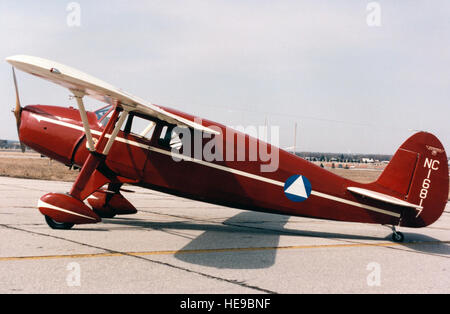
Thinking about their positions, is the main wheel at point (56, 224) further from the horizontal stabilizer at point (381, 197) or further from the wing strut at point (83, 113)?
the horizontal stabilizer at point (381, 197)

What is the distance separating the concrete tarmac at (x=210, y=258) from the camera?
4.95 meters

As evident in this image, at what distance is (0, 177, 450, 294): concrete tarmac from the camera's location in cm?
495

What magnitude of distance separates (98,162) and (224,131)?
2678 millimetres

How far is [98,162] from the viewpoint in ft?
27.1

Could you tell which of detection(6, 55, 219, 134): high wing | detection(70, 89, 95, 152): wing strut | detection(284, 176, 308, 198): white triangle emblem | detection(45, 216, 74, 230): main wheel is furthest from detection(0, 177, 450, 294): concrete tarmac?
detection(6, 55, 219, 134): high wing

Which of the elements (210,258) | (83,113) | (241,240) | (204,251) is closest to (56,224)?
(83,113)

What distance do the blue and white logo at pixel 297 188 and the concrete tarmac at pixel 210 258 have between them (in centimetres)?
90

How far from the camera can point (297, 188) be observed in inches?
334

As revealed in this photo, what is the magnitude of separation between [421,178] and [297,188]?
8.42 ft

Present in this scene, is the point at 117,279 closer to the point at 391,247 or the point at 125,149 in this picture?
the point at 125,149

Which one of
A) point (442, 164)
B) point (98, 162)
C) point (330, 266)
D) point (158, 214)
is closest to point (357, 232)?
point (442, 164)
